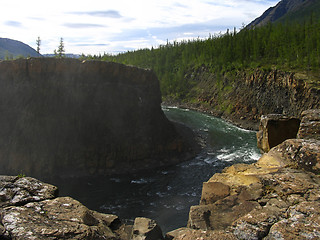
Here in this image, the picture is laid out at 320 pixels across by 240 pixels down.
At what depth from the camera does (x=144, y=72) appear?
4456cm

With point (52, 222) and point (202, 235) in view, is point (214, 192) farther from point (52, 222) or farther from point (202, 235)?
point (52, 222)

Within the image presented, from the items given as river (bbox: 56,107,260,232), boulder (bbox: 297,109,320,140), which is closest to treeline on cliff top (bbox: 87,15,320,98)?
river (bbox: 56,107,260,232)

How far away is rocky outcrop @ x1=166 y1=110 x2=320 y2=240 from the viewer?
6.67 m

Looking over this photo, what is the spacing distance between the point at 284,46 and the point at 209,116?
2872cm

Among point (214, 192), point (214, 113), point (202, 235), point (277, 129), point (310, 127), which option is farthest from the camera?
point (214, 113)

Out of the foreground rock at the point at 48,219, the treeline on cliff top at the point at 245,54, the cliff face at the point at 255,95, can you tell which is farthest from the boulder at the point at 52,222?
the cliff face at the point at 255,95

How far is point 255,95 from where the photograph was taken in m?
70.7

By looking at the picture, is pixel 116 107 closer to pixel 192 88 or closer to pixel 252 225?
pixel 252 225

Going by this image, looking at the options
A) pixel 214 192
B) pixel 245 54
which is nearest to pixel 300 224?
pixel 214 192

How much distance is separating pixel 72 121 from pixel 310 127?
1270 inches

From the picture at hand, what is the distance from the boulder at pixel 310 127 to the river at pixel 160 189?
629 inches

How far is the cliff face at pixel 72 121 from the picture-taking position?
35062 mm

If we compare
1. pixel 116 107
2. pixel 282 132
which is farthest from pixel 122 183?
pixel 282 132

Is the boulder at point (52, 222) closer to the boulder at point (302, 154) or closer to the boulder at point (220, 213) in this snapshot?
the boulder at point (220, 213)
